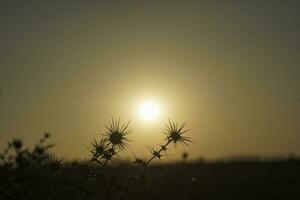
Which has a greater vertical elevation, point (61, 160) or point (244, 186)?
point (244, 186)

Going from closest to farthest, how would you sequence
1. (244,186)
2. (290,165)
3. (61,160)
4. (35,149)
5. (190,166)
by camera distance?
(35,149), (61,160), (244,186), (290,165), (190,166)

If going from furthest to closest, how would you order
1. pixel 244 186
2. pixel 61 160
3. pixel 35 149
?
pixel 244 186 → pixel 61 160 → pixel 35 149

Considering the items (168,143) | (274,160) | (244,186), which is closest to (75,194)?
(168,143)

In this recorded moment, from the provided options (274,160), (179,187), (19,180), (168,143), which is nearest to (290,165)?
(274,160)

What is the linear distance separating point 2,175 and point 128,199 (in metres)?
2.61

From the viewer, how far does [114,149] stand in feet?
37.5

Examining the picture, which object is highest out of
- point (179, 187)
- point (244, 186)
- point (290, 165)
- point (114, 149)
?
point (290, 165)

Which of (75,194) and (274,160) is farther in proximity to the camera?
(274,160)

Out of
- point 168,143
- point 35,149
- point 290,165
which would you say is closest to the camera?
point 35,149

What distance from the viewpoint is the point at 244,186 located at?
26703 millimetres

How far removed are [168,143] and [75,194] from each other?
6.29 feet

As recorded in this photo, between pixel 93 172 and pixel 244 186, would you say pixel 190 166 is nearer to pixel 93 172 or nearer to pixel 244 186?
pixel 244 186

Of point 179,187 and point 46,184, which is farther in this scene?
point 179,187

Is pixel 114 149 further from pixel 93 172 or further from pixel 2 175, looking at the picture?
pixel 2 175
